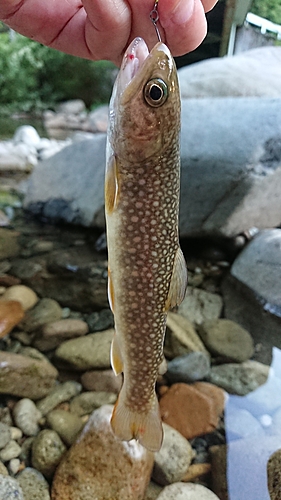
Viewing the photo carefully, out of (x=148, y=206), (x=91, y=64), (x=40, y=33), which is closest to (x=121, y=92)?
Answer: (x=148, y=206)

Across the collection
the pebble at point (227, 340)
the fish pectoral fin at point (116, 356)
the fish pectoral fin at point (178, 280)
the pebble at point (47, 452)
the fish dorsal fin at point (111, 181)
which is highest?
the fish dorsal fin at point (111, 181)

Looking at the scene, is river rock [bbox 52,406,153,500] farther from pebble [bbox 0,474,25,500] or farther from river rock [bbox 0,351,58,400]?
river rock [bbox 0,351,58,400]

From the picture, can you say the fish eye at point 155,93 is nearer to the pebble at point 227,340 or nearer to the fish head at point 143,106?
the fish head at point 143,106

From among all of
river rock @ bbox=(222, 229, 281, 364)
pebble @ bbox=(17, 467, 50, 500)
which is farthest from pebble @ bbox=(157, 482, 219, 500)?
river rock @ bbox=(222, 229, 281, 364)

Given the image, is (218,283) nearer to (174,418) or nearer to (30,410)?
(174,418)

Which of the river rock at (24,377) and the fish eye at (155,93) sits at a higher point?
the fish eye at (155,93)

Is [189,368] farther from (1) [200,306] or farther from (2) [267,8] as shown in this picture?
(2) [267,8]

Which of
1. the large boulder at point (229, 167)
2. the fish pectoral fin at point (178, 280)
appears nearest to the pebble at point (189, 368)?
the fish pectoral fin at point (178, 280)
